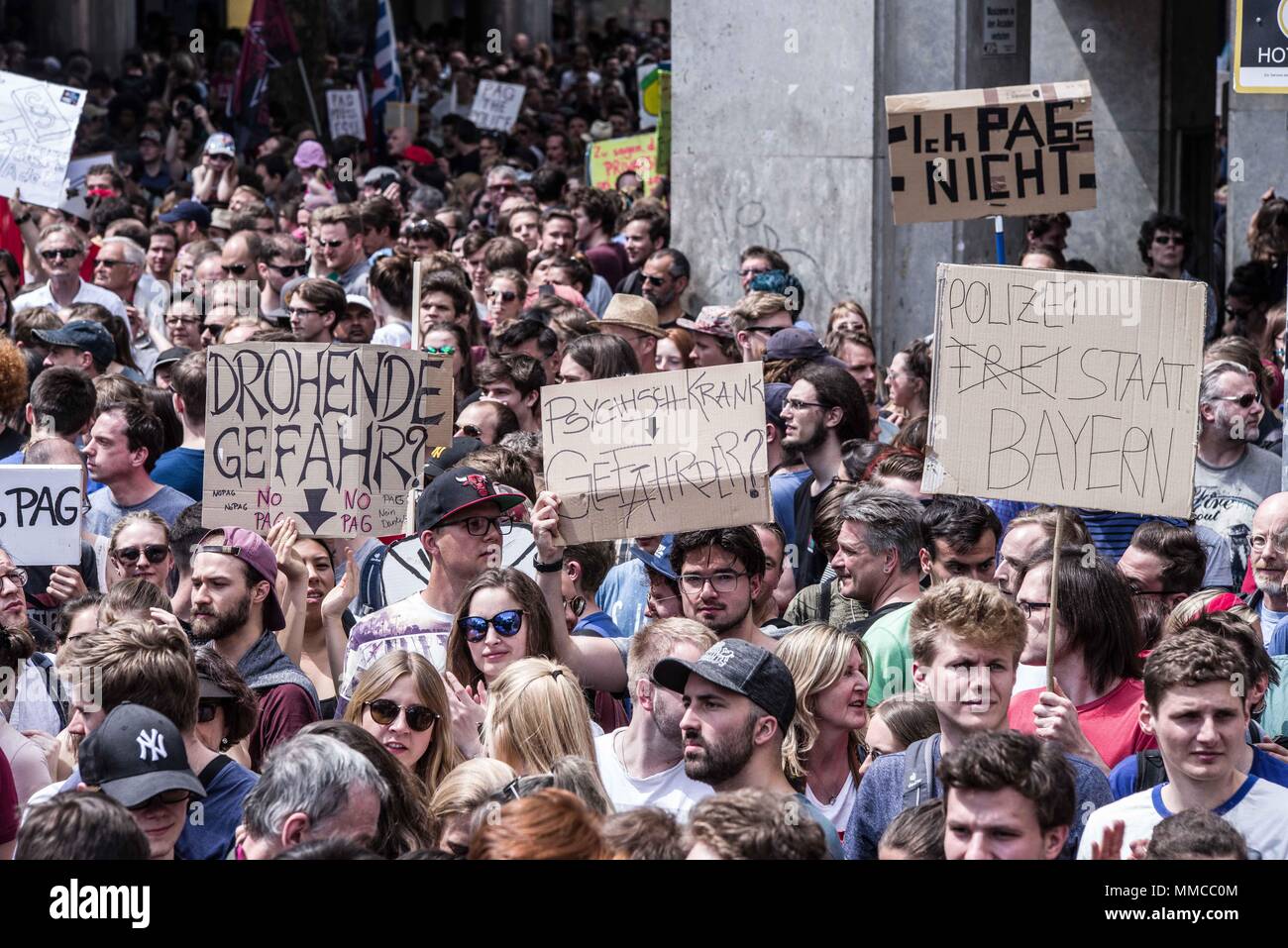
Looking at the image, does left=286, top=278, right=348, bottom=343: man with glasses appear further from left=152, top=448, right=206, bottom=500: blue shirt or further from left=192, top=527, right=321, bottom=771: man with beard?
left=192, top=527, right=321, bottom=771: man with beard

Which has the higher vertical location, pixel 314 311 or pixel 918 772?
pixel 314 311

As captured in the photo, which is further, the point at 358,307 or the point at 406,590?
the point at 358,307

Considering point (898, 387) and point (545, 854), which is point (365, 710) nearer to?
point (545, 854)

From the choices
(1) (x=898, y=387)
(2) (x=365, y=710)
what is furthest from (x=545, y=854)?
(1) (x=898, y=387)

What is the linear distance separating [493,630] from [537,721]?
75 centimetres

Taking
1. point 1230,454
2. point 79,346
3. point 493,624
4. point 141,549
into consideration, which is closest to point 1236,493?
point 1230,454

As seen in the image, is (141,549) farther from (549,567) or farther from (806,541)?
(806,541)

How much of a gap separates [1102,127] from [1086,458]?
12168 mm

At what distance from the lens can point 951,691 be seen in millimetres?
5289

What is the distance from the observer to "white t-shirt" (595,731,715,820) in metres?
5.21

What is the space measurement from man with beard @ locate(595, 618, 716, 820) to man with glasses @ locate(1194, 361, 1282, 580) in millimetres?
3255

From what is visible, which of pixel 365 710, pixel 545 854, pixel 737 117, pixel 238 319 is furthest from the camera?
pixel 737 117

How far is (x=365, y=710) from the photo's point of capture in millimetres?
5434

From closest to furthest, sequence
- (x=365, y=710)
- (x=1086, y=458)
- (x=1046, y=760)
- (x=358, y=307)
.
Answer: (x=1046, y=760) < (x=365, y=710) < (x=1086, y=458) < (x=358, y=307)
